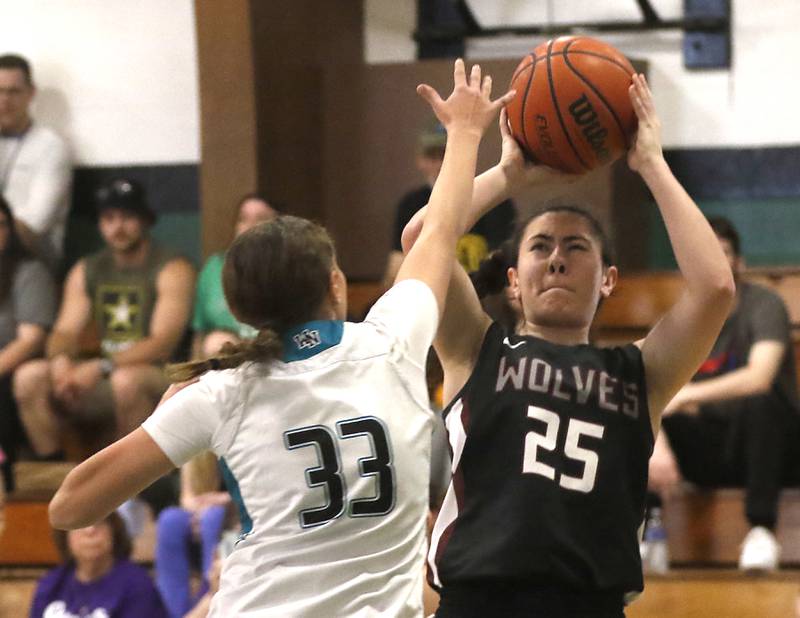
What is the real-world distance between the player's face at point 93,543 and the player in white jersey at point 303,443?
2.80 meters

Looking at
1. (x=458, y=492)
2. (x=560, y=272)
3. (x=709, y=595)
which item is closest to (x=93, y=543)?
(x=709, y=595)

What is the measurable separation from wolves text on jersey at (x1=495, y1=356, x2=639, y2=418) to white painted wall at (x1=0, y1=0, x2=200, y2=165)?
201 inches

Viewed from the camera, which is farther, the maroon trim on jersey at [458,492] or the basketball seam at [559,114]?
the basketball seam at [559,114]

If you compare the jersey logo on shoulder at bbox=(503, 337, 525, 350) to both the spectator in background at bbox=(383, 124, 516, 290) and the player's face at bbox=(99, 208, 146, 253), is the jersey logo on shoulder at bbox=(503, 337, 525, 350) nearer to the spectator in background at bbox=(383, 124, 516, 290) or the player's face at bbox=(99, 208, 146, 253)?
the spectator in background at bbox=(383, 124, 516, 290)

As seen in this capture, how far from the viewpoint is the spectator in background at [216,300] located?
5.98m

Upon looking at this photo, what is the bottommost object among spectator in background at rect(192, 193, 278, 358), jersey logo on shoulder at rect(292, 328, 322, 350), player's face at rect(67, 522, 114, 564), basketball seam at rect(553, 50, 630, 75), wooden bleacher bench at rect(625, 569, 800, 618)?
wooden bleacher bench at rect(625, 569, 800, 618)

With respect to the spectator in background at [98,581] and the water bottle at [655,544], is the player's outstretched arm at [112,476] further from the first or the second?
the water bottle at [655,544]

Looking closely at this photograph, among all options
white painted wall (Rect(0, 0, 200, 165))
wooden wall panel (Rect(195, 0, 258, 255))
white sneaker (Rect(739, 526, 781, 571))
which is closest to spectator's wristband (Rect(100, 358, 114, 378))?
wooden wall panel (Rect(195, 0, 258, 255))

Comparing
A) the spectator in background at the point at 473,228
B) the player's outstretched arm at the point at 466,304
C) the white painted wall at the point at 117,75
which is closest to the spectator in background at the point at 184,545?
the spectator in background at the point at 473,228

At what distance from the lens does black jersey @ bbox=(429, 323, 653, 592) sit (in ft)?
8.71

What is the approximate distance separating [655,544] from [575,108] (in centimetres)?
280

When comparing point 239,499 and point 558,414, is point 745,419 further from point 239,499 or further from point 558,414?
point 239,499

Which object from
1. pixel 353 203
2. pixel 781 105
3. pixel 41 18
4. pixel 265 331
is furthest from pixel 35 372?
pixel 265 331

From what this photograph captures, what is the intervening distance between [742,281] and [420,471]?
330 centimetres
